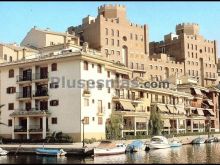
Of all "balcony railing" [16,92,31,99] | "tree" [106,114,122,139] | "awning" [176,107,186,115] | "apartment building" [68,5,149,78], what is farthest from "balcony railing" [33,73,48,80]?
"apartment building" [68,5,149,78]

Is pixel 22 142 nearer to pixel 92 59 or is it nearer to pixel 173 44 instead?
pixel 92 59

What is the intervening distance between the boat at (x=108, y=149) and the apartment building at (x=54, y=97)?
930 cm

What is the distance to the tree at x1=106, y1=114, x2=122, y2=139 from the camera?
70.4 m

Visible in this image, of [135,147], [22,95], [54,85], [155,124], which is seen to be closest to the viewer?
[135,147]

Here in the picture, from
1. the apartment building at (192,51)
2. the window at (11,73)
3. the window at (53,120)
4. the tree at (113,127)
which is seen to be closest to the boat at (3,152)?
the window at (53,120)

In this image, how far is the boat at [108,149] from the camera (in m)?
53.4

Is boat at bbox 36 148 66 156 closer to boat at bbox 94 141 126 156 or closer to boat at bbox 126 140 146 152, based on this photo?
boat at bbox 94 141 126 156

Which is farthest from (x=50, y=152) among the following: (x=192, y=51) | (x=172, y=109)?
(x=192, y=51)

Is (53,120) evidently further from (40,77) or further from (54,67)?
(54,67)

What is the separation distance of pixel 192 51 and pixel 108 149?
99.9 metres

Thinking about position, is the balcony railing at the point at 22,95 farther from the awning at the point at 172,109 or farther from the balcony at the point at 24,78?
the awning at the point at 172,109

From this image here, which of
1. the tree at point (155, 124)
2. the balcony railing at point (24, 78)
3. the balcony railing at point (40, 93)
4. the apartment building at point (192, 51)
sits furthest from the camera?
the apartment building at point (192, 51)

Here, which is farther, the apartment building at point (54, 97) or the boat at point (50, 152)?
the apartment building at point (54, 97)

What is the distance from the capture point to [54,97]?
6788 centimetres
